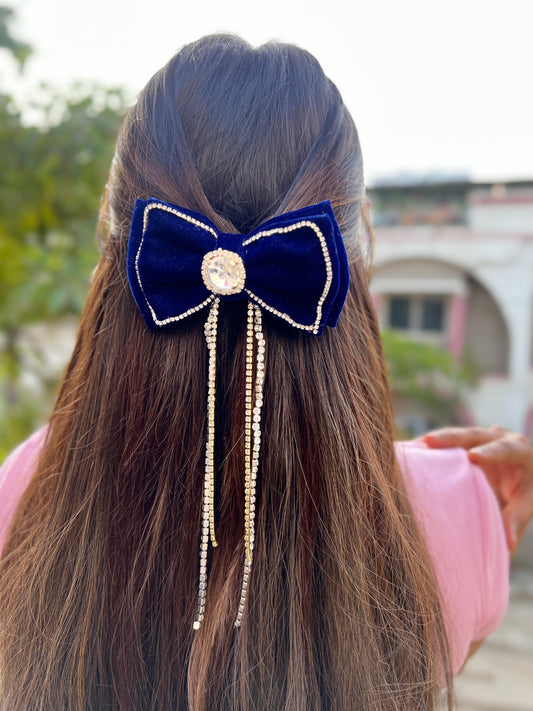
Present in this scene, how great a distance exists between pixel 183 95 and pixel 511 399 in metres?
6.01

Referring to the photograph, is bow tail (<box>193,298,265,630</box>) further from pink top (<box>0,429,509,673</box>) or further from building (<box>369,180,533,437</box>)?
building (<box>369,180,533,437</box>)

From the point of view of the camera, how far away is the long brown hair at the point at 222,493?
55cm

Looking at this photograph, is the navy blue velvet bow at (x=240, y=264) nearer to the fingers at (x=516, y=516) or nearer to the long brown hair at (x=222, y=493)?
the long brown hair at (x=222, y=493)

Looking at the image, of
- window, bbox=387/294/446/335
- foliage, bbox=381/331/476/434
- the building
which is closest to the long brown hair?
the building

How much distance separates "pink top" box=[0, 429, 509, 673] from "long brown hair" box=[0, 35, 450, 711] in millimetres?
117

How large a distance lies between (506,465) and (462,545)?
0.61 ft

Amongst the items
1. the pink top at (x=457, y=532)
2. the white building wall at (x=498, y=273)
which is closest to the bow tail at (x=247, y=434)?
the pink top at (x=457, y=532)

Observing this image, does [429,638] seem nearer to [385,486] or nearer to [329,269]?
[385,486]

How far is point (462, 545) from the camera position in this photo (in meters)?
0.70

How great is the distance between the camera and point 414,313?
641 cm

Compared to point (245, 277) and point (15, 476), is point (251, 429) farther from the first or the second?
point (15, 476)

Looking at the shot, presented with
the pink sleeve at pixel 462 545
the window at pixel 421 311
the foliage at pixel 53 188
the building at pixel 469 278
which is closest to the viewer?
the pink sleeve at pixel 462 545

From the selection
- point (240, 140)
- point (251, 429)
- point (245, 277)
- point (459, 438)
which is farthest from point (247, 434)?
point (459, 438)

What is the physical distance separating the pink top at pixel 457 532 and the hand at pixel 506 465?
61 mm
